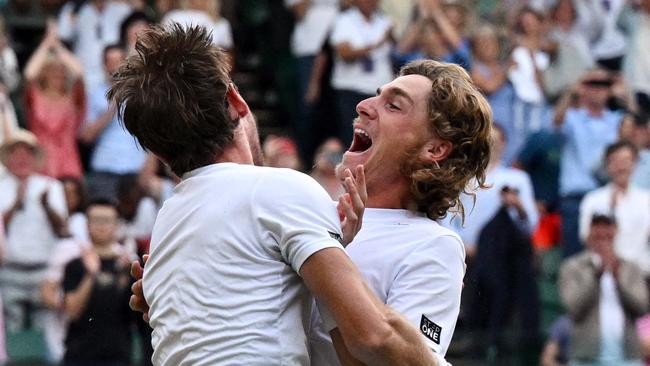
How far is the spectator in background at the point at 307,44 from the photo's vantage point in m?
11.6

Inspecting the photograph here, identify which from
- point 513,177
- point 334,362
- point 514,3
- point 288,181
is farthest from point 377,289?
point 514,3

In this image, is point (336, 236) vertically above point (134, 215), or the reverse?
point (336, 236)

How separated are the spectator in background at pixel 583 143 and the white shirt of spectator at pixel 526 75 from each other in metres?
0.39

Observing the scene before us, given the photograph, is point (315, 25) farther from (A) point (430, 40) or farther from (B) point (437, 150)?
(B) point (437, 150)

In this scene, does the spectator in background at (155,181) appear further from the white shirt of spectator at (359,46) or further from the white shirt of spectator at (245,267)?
the white shirt of spectator at (245,267)

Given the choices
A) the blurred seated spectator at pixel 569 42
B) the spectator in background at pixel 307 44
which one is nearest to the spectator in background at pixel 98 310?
the spectator in background at pixel 307 44

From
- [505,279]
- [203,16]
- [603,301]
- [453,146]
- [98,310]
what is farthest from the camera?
[203,16]

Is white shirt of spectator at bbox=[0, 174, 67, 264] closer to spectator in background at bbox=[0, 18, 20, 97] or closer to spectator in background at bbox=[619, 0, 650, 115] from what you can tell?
spectator in background at bbox=[0, 18, 20, 97]

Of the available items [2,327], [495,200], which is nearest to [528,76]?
[495,200]

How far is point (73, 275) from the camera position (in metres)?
8.93

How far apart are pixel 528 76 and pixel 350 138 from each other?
169 cm

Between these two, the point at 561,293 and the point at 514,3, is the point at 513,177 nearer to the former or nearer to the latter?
the point at 561,293

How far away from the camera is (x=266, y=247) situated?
3463 millimetres

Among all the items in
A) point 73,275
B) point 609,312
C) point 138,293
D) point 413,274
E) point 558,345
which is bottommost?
point 558,345
